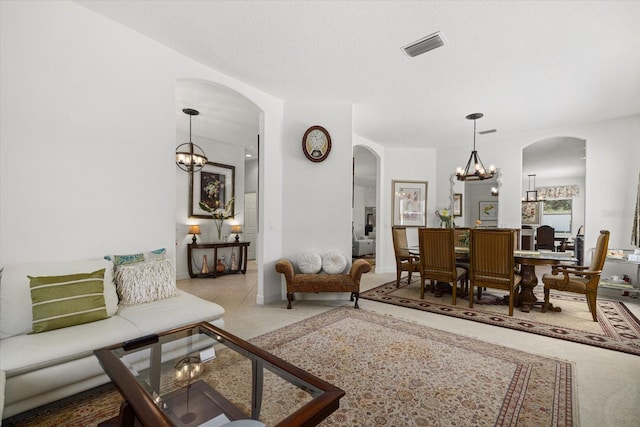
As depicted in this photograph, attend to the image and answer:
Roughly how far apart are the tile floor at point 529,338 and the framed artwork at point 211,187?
1.59 meters

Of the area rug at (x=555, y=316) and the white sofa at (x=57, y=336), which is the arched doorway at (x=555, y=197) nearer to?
the area rug at (x=555, y=316)

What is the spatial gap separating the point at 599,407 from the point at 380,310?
7.07 feet

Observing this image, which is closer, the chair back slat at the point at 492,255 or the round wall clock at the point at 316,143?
the chair back slat at the point at 492,255

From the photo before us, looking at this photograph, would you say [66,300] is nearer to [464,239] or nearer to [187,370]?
[187,370]

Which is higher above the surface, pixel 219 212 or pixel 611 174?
pixel 611 174

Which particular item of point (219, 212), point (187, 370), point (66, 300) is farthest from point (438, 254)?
point (219, 212)

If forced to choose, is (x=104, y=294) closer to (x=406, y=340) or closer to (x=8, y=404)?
(x=8, y=404)

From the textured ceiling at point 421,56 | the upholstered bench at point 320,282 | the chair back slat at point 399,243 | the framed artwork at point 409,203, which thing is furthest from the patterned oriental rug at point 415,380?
the framed artwork at point 409,203

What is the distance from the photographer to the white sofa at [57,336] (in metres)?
1.58

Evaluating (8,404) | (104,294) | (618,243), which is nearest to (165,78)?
(104,294)

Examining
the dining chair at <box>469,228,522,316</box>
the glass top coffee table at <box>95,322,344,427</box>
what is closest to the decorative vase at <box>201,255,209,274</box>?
the glass top coffee table at <box>95,322,344,427</box>

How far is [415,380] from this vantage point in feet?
6.89

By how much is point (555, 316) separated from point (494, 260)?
97 cm

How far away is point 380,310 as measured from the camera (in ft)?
12.3
